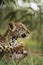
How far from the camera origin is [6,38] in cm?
216

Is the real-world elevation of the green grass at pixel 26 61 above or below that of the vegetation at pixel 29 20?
below

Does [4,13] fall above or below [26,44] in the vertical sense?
above

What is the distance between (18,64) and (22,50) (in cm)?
11

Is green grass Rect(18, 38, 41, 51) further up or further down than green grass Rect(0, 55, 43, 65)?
further up

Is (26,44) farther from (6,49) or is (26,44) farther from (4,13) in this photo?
(4,13)

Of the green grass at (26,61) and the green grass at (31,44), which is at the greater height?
the green grass at (31,44)

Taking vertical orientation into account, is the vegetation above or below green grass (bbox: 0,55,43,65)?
above

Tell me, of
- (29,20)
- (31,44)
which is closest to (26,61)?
(31,44)

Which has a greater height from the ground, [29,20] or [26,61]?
[29,20]

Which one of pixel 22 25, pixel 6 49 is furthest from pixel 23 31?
pixel 6 49

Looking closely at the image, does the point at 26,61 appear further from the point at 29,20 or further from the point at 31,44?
the point at 29,20

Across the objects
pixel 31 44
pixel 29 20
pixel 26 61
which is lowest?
pixel 26 61

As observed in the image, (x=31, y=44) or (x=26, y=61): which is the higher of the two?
(x=31, y=44)

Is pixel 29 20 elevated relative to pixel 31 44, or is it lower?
elevated
